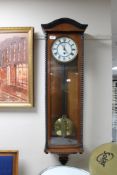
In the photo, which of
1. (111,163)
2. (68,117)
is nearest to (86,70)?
(68,117)

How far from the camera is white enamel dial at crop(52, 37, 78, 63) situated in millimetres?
1992

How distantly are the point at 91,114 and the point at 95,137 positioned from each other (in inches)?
7.7

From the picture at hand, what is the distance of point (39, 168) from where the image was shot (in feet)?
6.97

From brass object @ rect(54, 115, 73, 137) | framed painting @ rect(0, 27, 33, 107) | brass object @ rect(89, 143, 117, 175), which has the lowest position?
brass object @ rect(89, 143, 117, 175)

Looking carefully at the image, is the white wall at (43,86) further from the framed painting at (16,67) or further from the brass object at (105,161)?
the brass object at (105,161)

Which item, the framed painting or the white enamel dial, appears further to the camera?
the framed painting

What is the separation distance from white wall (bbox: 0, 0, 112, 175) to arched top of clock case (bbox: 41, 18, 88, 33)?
0.20 m

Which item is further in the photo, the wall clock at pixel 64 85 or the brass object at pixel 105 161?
the wall clock at pixel 64 85

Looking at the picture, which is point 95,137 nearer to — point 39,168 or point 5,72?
point 39,168

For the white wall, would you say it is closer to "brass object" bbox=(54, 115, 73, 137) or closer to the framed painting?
the framed painting

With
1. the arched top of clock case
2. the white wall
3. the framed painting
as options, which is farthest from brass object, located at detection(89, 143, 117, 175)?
the arched top of clock case

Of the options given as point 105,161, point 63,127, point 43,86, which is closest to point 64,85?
point 43,86

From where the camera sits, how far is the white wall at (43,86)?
2125 mm

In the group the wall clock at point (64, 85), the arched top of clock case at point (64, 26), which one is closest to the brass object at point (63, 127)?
the wall clock at point (64, 85)
